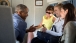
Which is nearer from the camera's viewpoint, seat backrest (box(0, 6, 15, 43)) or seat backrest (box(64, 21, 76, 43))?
seat backrest (box(0, 6, 15, 43))

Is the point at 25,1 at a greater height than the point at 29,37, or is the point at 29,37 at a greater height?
the point at 25,1

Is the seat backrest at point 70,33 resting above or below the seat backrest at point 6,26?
below

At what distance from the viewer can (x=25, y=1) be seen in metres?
4.73

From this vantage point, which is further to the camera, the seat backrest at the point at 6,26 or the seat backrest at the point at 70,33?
the seat backrest at the point at 70,33

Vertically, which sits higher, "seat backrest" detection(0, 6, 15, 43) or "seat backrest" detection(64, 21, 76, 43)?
"seat backrest" detection(0, 6, 15, 43)

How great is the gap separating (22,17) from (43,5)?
2.68 metres

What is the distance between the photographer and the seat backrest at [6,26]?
0.86 meters

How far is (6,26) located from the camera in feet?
2.89

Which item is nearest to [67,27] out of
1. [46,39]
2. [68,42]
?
[68,42]

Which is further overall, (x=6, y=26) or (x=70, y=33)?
(x=70, y=33)

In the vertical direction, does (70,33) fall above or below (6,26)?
below

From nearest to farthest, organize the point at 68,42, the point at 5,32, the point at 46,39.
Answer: the point at 5,32, the point at 68,42, the point at 46,39

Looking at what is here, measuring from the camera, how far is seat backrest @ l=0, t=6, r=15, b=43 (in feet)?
2.82

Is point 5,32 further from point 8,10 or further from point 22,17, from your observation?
point 22,17
